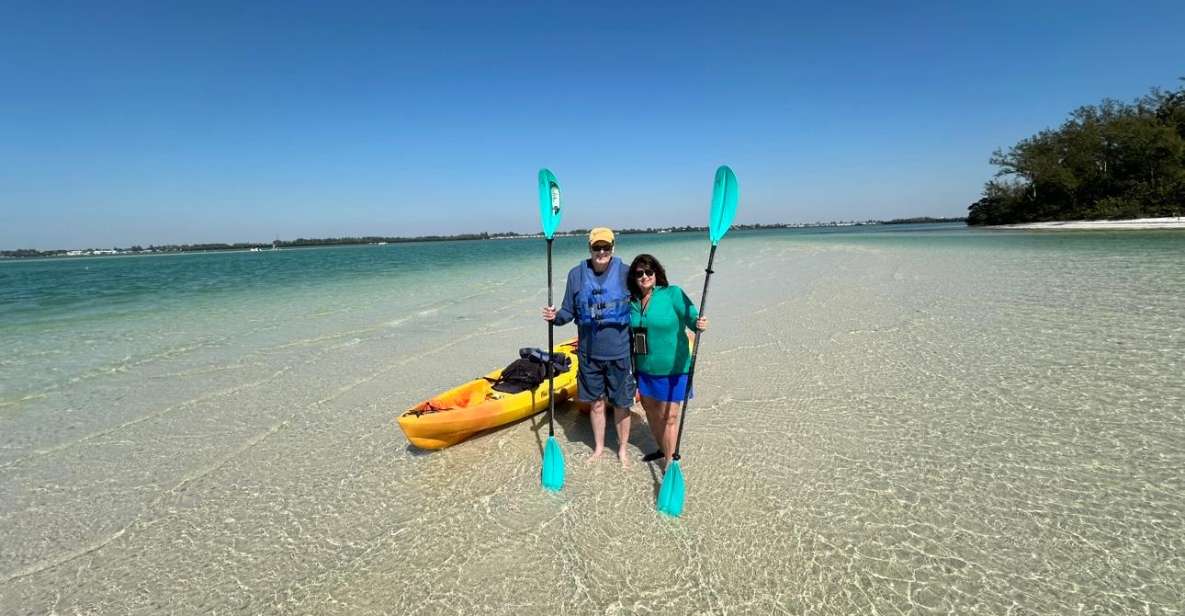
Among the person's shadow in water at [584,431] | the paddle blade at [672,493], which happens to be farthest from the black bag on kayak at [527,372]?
the paddle blade at [672,493]

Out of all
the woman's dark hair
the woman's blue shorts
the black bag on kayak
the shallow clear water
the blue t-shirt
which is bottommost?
the shallow clear water

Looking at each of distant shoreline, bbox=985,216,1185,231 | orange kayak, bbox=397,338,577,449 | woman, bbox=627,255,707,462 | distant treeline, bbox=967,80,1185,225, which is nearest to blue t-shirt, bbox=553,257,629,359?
woman, bbox=627,255,707,462

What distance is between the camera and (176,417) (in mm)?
6746

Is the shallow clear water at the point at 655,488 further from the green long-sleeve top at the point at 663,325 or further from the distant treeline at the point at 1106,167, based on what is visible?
the distant treeline at the point at 1106,167

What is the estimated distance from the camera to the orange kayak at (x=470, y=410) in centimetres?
498

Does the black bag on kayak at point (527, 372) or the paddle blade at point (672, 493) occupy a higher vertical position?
the black bag on kayak at point (527, 372)

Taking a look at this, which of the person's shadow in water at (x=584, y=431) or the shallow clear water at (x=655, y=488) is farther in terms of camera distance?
the person's shadow in water at (x=584, y=431)

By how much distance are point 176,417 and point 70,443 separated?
1031 millimetres

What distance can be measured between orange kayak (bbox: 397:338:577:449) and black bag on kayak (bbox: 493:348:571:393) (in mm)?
86

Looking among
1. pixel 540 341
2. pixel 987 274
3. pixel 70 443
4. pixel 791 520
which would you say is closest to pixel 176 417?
pixel 70 443

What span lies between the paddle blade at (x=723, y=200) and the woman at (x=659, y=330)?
3.03 feet

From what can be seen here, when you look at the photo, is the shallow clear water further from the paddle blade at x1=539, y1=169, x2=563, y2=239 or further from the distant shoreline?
the distant shoreline

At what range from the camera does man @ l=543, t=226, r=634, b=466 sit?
4.16 meters

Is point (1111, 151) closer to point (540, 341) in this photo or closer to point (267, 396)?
point (540, 341)
